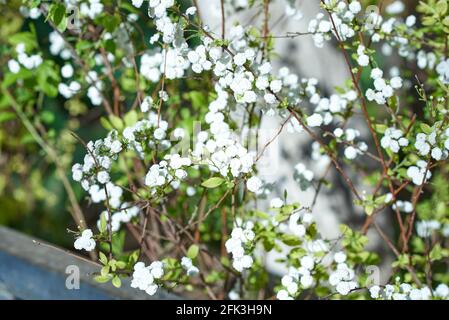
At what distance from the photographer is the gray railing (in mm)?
1900

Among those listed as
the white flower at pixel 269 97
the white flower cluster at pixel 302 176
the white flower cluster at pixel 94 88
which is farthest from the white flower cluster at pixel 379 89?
the white flower cluster at pixel 94 88

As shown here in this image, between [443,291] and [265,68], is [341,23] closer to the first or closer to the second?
[265,68]

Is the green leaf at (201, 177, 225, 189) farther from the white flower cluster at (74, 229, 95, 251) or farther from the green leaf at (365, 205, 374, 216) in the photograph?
the green leaf at (365, 205, 374, 216)

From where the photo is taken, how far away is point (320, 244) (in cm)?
171

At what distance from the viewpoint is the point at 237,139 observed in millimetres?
1751

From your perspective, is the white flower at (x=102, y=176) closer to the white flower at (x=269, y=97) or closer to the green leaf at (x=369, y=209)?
the white flower at (x=269, y=97)

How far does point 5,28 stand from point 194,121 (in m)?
1.34

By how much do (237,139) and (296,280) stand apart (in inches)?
15.5

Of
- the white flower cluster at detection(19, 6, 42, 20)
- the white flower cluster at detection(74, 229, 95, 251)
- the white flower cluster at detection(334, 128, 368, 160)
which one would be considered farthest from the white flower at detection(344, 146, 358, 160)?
the white flower cluster at detection(19, 6, 42, 20)

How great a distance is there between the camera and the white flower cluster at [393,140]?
5.10 ft

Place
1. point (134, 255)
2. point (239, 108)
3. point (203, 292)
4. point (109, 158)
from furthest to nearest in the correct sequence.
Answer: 1. point (203, 292)
2. point (239, 108)
3. point (134, 255)
4. point (109, 158)

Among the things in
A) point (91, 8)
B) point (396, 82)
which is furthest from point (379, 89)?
point (91, 8)

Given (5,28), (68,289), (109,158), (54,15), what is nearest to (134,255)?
(109,158)
